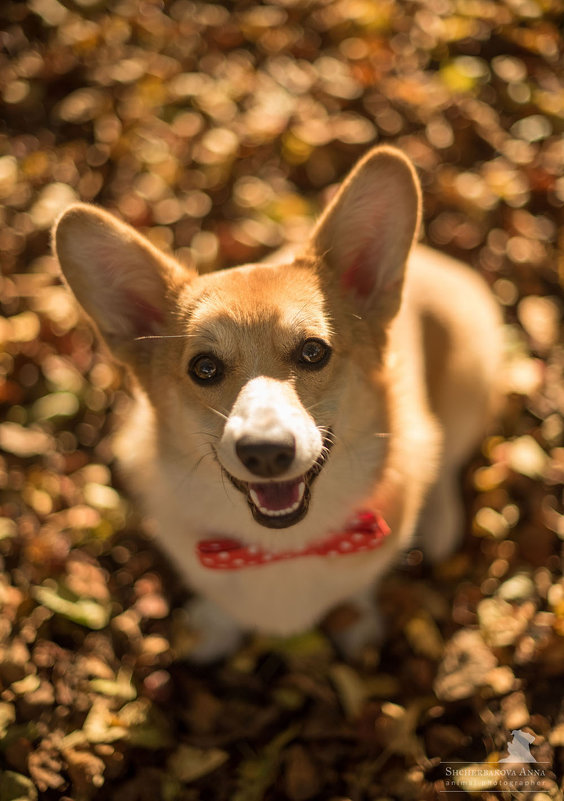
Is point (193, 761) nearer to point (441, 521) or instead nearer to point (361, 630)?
point (361, 630)

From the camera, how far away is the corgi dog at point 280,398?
6.06 ft

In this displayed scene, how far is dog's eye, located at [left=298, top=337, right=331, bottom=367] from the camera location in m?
1.90

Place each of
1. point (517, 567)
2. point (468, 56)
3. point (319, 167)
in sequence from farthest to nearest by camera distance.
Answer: point (468, 56), point (319, 167), point (517, 567)

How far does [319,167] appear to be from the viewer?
372 cm

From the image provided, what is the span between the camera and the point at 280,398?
1.74 meters

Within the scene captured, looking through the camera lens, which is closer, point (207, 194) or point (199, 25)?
point (207, 194)

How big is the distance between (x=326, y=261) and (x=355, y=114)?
2229 mm

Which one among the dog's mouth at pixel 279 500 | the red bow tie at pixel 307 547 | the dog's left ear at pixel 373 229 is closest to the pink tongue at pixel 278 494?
the dog's mouth at pixel 279 500

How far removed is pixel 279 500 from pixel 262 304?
1.95ft

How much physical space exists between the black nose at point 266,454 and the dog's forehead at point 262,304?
40 cm

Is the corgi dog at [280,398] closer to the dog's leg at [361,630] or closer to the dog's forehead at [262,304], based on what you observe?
the dog's forehead at [262,304]

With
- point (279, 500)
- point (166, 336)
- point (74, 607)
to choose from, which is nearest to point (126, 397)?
point (74, 607)

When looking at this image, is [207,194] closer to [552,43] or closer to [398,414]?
[398,414]

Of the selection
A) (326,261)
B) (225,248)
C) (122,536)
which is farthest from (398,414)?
(225,248)
